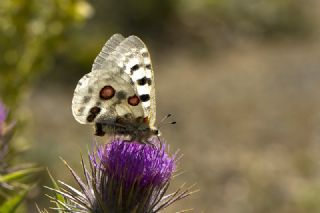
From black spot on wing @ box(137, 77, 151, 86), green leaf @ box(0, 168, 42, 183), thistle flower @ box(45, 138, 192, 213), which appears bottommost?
green leaf @ box(0, 168, 42, 183)

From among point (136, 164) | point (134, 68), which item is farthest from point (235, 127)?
point (136, 164)

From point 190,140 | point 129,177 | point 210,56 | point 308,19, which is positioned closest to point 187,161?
point 190,140

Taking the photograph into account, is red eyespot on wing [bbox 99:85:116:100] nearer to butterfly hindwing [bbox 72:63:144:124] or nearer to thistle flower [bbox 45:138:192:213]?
butterfly hindwing [bbox 72:63:144:124]

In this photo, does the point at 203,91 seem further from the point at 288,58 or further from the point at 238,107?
the point at 288,58

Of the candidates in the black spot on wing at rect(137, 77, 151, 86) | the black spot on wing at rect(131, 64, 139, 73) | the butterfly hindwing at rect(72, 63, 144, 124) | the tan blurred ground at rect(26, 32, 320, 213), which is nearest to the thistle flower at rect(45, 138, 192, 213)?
the butterfly hindwing at rect(72, 63, 144, 124)

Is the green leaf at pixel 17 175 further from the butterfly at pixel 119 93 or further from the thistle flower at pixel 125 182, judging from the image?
the butterfly at pixel 119 93

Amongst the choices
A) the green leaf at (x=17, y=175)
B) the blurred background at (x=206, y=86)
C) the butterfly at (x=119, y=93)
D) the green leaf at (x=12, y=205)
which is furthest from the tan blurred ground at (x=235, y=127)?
the green leaf at (x=12, y=205)
